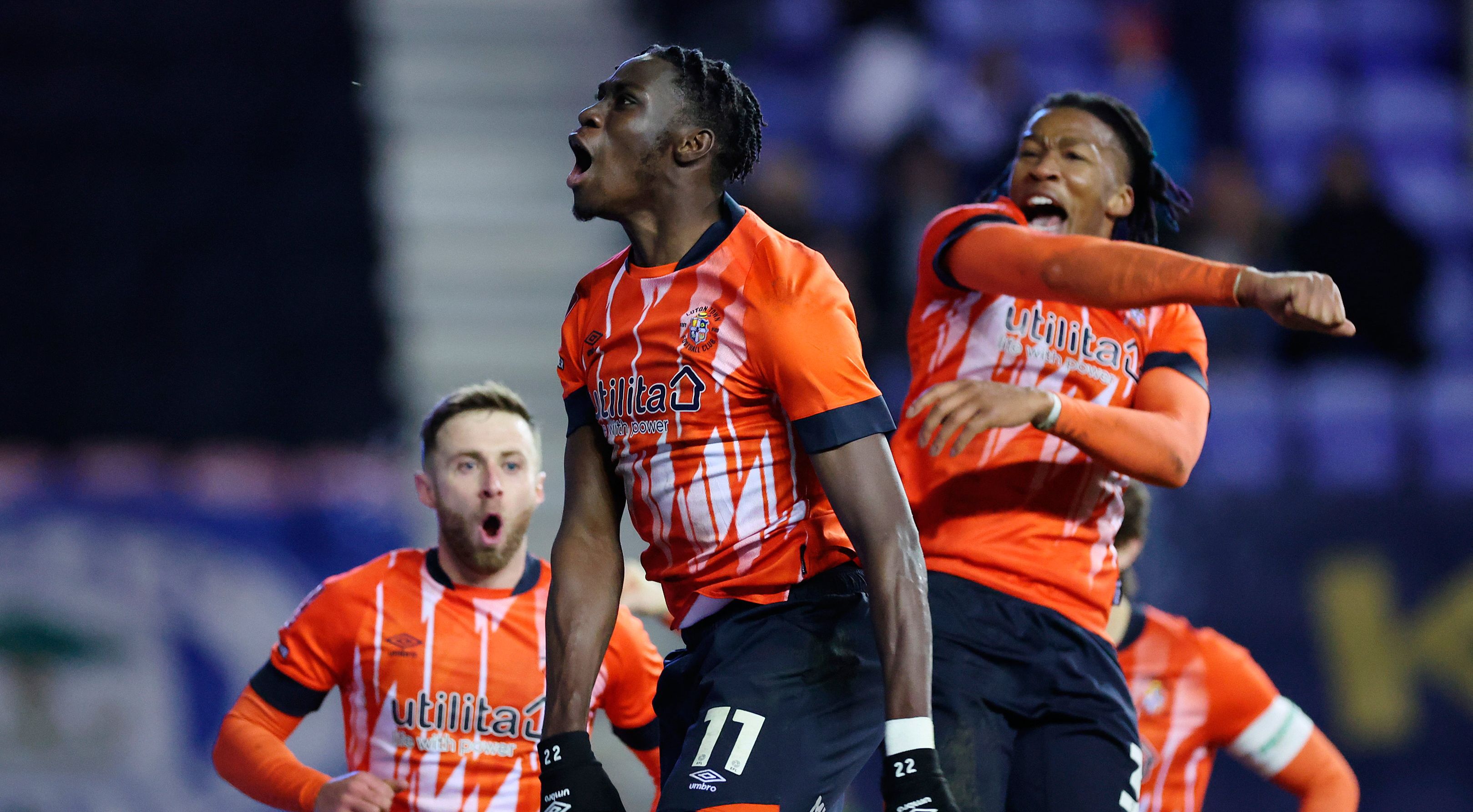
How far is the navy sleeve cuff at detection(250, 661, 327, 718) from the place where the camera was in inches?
181

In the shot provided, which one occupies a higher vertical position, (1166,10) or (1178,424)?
(1166,10)

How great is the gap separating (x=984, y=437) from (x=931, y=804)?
50.6 inches

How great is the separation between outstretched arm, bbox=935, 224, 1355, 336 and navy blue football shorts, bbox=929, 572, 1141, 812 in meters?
0.74

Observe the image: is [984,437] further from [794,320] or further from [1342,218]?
[1342,218]

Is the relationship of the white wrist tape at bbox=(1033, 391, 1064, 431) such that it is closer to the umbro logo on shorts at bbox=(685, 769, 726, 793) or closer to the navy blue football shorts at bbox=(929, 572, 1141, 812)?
the navy blue football shorts at bbox=(929, 572, 1141, 812)

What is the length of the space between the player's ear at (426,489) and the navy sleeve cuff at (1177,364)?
1786 mm

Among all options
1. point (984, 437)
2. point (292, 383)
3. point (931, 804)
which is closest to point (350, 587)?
point (984, 437)

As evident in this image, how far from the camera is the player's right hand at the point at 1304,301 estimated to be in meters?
3.25

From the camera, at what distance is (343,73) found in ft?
36.9

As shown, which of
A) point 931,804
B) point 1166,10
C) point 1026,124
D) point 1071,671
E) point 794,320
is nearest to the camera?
point 931,804

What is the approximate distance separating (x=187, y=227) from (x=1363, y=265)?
703 centimetres

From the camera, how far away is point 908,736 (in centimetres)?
297

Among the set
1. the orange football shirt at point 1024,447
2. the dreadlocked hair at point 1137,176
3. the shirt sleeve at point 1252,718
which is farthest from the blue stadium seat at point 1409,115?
the orange football shirt at point 1024,447

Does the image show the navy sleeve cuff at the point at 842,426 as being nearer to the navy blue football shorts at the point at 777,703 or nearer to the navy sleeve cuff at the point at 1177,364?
the navy blue football shorts at the point at 777,703
